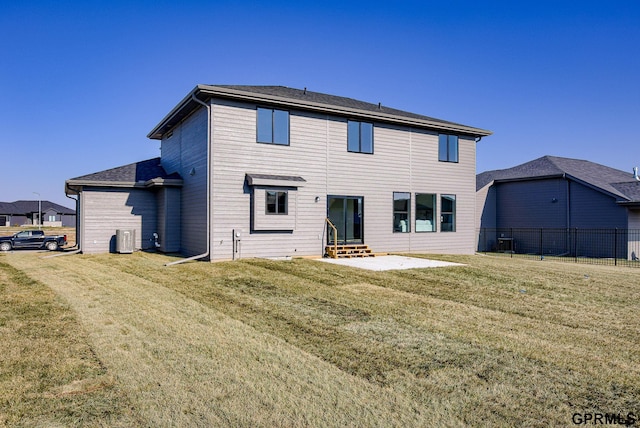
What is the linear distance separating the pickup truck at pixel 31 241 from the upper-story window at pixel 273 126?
545 inches

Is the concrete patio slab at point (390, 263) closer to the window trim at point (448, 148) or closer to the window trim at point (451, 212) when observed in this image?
the window trim at point (451, 212)

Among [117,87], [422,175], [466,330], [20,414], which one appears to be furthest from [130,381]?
[117,87]

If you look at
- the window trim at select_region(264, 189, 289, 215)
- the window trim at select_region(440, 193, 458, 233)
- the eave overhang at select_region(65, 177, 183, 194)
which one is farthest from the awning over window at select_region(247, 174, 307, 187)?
the window trim at select_region(440, 193, 458, 233)

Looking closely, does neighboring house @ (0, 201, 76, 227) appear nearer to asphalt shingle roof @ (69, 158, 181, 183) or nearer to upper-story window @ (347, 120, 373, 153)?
asphalt shingle roof @ (69, 158, 181, 183)

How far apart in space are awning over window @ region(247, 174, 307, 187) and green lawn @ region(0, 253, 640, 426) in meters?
4.46

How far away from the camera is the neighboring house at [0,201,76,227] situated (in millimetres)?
58469

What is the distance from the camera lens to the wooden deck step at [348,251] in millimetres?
14211

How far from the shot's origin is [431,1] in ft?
47.6

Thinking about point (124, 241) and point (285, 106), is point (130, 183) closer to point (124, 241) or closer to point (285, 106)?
point (124, 241)

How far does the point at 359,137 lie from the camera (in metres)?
15.2

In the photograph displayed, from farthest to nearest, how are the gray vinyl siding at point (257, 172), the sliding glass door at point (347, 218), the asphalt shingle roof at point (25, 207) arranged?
the asphalt shingle roof at point (25, 207) → the sliding glass door at point (347, 218) → the gray vinyl siding at point (257, 172)

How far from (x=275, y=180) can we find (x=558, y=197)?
17.4 metres

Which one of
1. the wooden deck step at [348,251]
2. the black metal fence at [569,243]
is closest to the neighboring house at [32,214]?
the wooden deck step at [348,251]

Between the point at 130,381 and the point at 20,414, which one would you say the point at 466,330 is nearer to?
the point at 130,381
